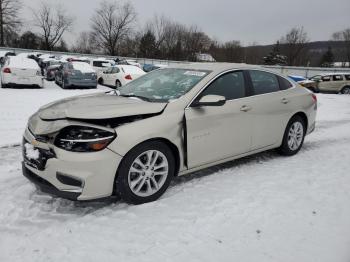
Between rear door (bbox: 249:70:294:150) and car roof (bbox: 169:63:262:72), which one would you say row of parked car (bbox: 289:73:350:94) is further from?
car roof (bbox: 169:63:262:72)

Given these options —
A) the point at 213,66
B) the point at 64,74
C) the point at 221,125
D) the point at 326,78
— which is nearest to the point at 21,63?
the point at 64,74

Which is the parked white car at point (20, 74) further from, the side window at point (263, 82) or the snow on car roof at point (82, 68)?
the side window at point (263, 82)

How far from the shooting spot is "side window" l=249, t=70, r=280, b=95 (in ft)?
15.5

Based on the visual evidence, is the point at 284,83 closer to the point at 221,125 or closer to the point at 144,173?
the point at 221,125

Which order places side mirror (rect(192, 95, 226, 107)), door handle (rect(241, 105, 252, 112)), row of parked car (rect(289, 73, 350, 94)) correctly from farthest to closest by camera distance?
row of parked car (rect(289, 73, 350, 94)) < door handle (rect(241, 105, 252, 112)) < side mirror (rect(192, 95, 226, 107))

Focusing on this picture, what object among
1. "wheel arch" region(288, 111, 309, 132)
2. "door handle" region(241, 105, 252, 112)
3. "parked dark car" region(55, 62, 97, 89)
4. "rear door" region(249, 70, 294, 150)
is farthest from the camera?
"parked dark car" region(55, 62, 97, 89)

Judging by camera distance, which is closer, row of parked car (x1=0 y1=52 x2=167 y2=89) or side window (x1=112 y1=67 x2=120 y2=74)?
row of parked car (x1=0 y1=52 x2=167 y2=89)

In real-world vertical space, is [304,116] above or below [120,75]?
below

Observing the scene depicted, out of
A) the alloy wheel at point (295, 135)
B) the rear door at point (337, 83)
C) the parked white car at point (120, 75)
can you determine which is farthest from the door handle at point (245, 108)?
the rear door at point (337, 83)

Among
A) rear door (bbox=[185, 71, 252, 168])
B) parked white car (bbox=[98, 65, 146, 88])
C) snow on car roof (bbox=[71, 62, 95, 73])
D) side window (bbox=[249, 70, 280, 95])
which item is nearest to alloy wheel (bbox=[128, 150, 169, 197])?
rear door (bbox=[185, 71, 252, 168])

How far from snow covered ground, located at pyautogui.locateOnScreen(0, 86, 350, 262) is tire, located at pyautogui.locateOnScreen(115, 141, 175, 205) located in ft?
0.43

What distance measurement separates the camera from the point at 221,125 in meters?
4.04

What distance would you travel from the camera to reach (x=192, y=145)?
12.3ft

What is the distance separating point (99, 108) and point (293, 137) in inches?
135
